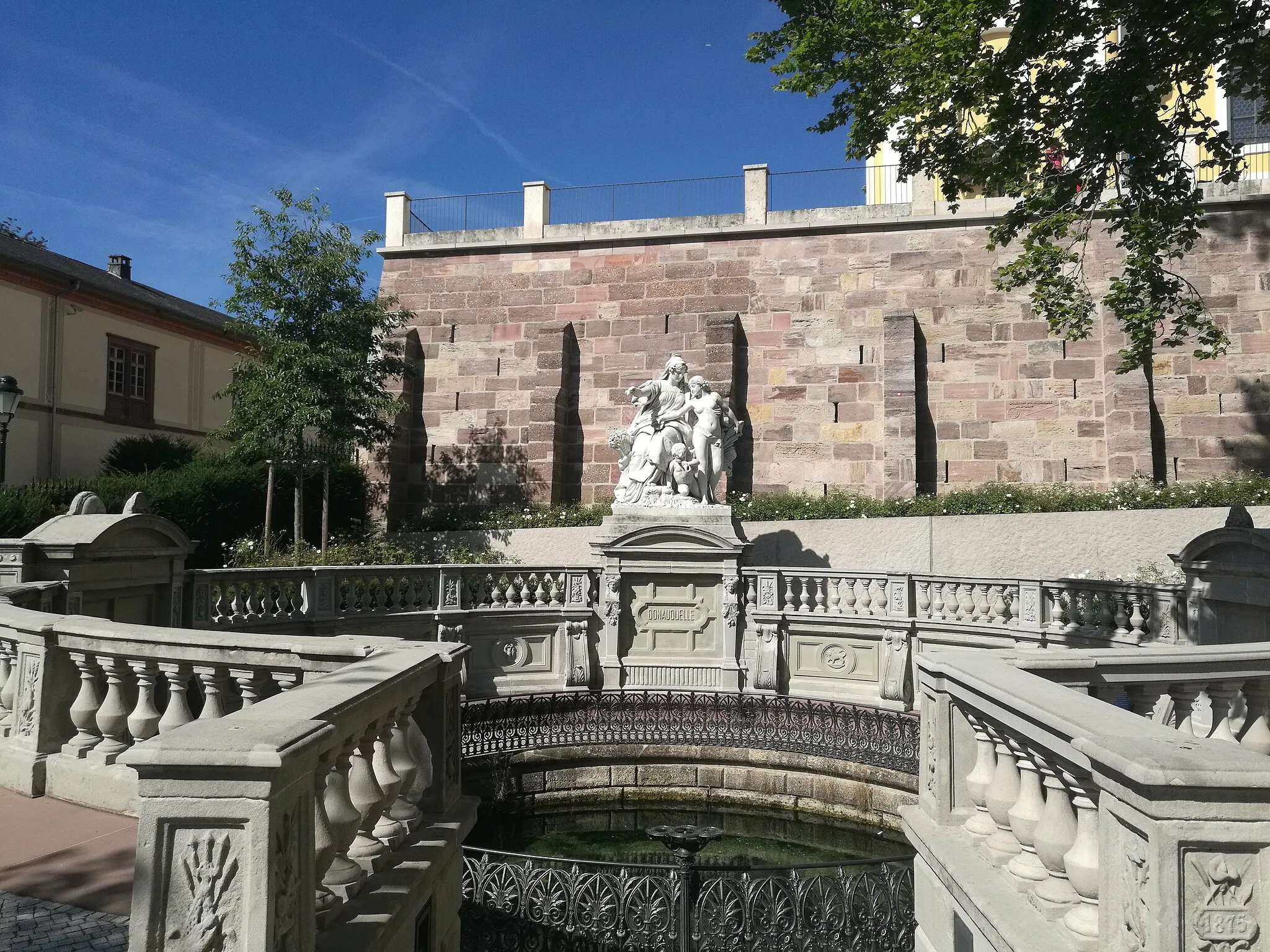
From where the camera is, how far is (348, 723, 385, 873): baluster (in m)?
2.93

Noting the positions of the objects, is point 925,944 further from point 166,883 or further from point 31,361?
point 31,361

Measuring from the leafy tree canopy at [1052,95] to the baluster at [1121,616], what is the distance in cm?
264

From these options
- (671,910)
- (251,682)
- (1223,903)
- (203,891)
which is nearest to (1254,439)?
(671,910)

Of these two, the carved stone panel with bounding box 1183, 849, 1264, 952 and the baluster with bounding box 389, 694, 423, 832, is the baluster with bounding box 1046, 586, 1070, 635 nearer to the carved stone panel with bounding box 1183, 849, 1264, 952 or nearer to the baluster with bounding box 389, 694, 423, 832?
the carved stone panel with bounding box 1183, 849, 1264, 952

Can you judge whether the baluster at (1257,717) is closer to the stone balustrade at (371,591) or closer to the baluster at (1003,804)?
the baluster at (1003,804)

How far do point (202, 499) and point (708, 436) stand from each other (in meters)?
8.66

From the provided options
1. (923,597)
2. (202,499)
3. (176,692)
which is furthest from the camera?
(202,499)

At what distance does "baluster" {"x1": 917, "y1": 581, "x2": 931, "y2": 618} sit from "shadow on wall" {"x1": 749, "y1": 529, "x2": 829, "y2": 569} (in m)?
3.66

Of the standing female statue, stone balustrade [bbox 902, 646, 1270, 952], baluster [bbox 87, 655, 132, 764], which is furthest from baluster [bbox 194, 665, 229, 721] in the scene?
the standing female statue

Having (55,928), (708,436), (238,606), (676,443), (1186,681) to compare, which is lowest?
(55,928)

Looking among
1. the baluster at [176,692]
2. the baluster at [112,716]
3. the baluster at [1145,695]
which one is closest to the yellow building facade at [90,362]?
the baluster at [112,716]

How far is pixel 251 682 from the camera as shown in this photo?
3896mm

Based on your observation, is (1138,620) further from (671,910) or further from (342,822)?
(342,822)

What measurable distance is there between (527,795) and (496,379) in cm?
1207
